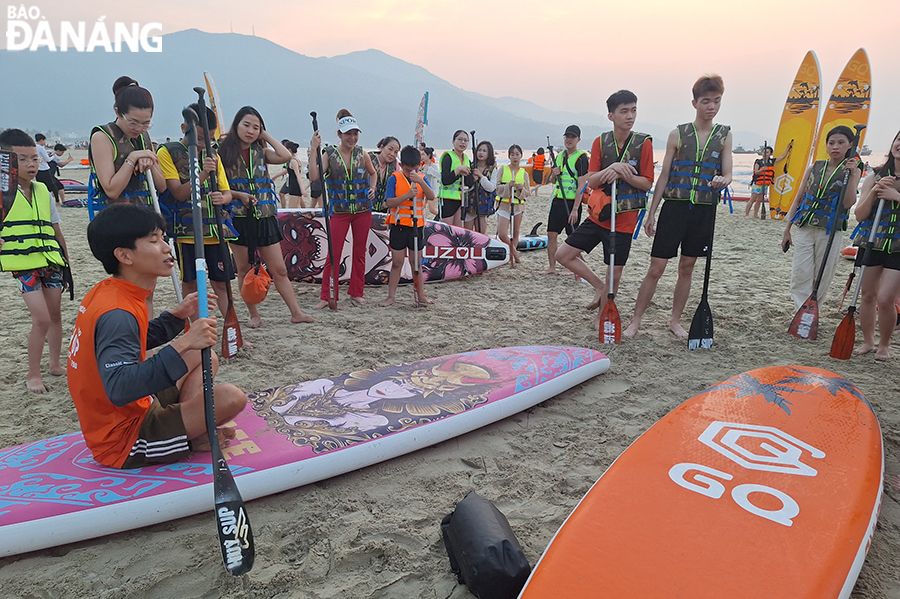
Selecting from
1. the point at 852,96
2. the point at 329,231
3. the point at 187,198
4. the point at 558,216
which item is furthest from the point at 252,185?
the point at 852,96

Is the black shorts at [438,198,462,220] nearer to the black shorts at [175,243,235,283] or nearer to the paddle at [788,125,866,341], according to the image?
the black shorts at [175,243,235,283]

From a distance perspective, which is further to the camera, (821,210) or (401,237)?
(401,237)

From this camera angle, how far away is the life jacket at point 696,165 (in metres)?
3.97

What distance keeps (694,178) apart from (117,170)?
13.5ft

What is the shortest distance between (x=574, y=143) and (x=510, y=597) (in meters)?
5.80

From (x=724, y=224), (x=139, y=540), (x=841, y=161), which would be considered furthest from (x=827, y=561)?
(x=724, y=224)

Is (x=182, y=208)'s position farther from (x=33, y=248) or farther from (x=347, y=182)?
(x=347, y=182)

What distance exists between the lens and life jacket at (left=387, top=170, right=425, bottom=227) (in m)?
5.14

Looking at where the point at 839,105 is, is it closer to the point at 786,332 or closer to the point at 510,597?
the point at 786,332

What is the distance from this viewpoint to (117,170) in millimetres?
3289

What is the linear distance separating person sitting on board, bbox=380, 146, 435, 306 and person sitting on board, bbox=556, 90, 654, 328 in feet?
5.14

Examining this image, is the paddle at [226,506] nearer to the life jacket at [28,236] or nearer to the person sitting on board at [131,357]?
the person sitting on board at [131,357]

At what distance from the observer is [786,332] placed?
457 cm

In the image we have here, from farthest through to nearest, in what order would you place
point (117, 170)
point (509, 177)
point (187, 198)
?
point (509, 177) < point (187, 198) < point (117, 170)
